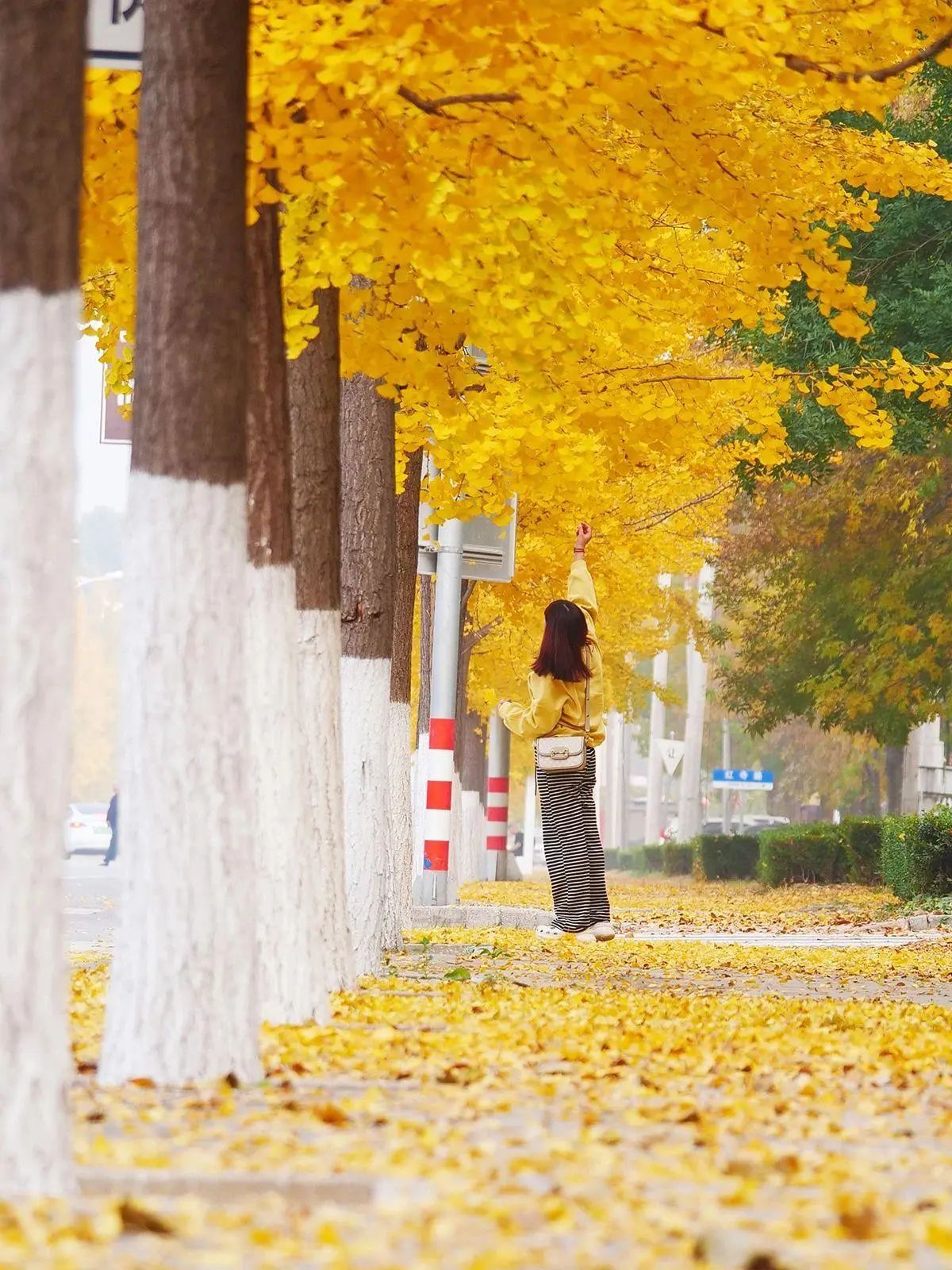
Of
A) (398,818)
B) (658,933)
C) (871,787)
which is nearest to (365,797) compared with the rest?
(398,818)

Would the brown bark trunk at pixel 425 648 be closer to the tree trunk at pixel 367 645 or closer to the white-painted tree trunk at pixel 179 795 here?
the tree trunk at pixel 367 645

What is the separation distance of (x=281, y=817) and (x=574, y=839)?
247 inches

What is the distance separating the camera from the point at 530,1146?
512 centimetres

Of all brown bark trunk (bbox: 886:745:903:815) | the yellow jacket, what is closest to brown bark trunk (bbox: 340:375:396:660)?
the yellow jacket

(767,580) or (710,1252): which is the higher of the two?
(767,580)

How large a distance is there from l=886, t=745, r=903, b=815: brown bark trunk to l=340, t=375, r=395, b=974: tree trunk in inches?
1145

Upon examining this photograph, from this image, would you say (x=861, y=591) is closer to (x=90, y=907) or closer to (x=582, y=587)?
(x=90, y=907)

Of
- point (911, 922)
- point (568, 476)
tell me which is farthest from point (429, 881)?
point (568, 476)

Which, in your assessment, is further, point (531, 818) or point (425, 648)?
point (531, 818)

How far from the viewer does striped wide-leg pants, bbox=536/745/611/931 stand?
45.7ft

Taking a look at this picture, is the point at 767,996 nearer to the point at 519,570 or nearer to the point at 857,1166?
the point at 857,1166

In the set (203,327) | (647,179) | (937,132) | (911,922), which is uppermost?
(937,132)

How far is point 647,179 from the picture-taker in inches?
391

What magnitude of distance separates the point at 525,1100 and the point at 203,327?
239 centimetres
